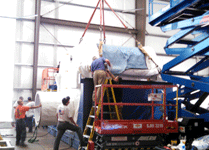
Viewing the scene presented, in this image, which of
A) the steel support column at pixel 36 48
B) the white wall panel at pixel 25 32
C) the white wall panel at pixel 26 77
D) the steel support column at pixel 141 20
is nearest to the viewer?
the steel support column at pixel 36 48

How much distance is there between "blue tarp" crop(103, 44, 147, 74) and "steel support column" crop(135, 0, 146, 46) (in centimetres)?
953

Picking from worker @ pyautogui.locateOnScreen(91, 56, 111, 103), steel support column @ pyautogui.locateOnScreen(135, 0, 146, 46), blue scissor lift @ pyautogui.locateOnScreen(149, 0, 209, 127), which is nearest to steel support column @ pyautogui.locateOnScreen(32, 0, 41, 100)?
steel support column @ pyautogui.locateOnScreen(135, 0, 146, 46)

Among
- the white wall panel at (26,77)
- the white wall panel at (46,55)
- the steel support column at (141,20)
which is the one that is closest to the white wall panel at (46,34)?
the white wall panel at (46,55)

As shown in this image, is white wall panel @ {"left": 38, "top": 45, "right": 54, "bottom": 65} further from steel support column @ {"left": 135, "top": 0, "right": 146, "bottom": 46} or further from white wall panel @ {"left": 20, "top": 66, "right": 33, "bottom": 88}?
steel support column @ {"left": 135, "top": 0, "right": 146, "bottom": 46}

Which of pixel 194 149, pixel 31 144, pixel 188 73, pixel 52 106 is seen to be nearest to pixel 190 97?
pixel 188 73

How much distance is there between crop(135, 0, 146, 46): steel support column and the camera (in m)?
18.8

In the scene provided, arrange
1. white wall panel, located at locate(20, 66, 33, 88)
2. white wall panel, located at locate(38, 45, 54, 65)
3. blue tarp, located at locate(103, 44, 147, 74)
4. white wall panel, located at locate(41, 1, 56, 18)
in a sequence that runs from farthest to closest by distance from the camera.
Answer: white wall panel, located at locate(41, 1, 56, 18) → white wall panel, located at locate(38, 45, 54, 65) → white wall panel, located at locate(20, 66, 33, 88) → blue tarp, located at locate(103, 44, 147, 74)

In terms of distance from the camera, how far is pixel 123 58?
919 cm

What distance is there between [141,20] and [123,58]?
35.0ft

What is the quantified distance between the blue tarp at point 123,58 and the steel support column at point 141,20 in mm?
9530

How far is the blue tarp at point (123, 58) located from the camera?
9.01 meters

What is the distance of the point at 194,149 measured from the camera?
620cm

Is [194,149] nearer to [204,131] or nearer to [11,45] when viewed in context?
Answer: [204,131]

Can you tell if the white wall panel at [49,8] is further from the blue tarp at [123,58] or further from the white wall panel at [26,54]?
the blue tarp at [123,58]
